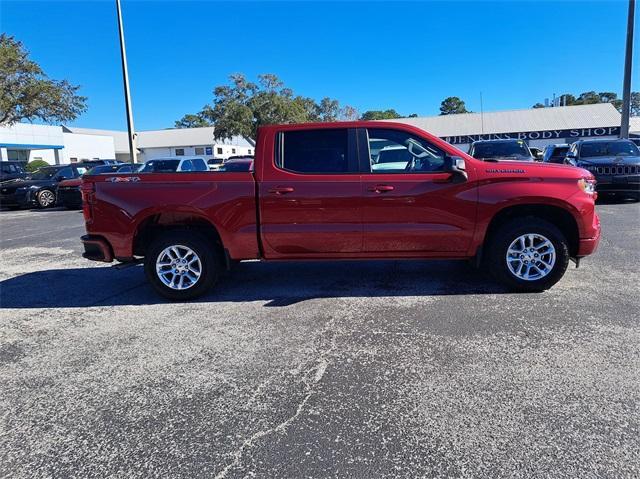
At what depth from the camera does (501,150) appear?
12.8 m

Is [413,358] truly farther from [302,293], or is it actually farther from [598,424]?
[302,293]

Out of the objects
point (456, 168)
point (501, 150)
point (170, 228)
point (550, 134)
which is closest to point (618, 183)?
point (501, 150)

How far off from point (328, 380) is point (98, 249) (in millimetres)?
3449

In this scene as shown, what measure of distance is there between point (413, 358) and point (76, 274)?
5.51m

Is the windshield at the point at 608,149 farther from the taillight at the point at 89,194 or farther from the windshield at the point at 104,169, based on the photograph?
the windshield at the point at 104,169

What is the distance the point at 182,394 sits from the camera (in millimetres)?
3246

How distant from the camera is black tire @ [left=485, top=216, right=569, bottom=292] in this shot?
5.11 metres

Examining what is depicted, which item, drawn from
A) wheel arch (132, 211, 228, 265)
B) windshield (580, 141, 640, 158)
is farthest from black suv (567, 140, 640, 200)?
wheel arch (132, 211, 228, 265)

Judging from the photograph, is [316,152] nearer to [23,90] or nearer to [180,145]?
[23,90]

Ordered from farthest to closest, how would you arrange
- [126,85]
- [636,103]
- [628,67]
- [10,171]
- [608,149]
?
[636,103], [126,85], [628,67], [10,171], [608,149]

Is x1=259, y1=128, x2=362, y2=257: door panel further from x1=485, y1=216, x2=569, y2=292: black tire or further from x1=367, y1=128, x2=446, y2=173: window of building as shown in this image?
x1=485, y1=216, x2=569, y2=292: black tire

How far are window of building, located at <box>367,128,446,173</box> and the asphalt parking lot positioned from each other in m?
1.44

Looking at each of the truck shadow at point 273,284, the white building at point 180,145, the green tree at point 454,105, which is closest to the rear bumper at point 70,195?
the truck shadow at point 273,284

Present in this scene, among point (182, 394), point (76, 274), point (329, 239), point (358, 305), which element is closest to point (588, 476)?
point (182, 394)
